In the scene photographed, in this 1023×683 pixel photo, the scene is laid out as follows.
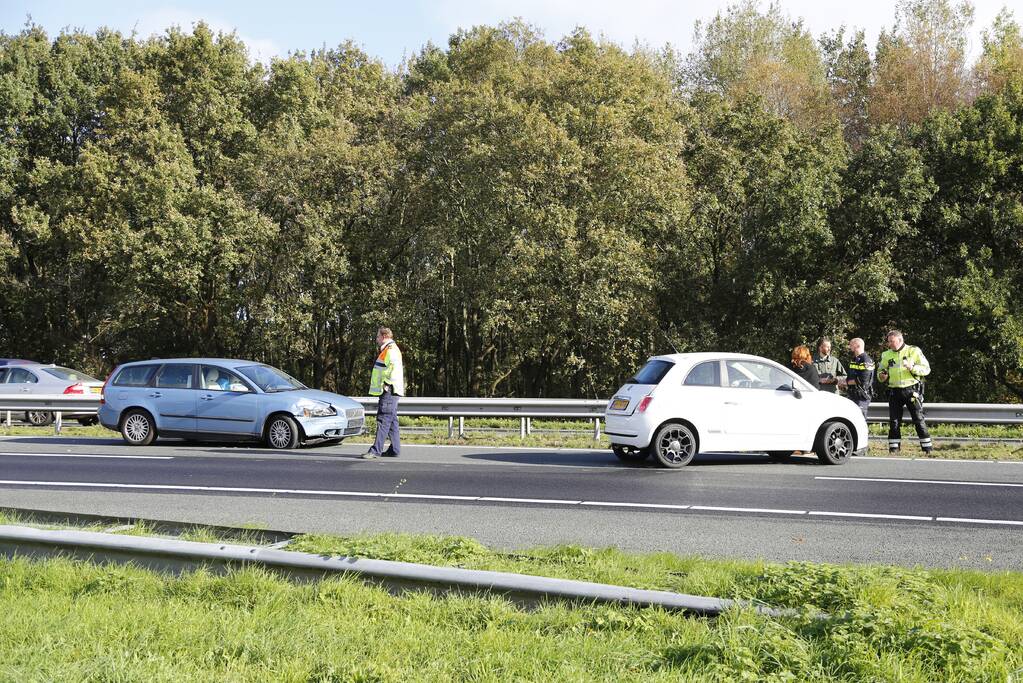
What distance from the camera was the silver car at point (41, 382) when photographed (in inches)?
1047

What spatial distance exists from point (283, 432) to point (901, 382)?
9.82 m

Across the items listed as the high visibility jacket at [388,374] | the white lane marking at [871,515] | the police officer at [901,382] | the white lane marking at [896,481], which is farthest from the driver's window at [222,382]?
the white lane marking at [871,515]

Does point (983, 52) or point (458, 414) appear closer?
point (458, 414)

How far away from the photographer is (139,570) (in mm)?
6070

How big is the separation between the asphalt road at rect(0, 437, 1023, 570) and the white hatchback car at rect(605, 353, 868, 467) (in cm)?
36

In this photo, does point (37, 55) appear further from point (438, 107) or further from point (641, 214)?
point (641, 214)

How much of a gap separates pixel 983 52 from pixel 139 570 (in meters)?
45.0

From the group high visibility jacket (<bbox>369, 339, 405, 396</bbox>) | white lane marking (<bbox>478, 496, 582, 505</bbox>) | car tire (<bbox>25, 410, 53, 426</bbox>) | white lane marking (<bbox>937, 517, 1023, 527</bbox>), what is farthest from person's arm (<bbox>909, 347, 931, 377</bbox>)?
car tire (<bbox>25, 410, 53, 426</bbox>)

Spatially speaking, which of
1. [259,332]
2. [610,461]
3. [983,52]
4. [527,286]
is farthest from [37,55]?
[983,52]

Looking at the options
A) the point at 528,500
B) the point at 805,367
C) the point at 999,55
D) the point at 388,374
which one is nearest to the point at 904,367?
the point at 805,367

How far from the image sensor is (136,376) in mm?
18391

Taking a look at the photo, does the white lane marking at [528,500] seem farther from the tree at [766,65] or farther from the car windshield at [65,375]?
the tree at [766,65]

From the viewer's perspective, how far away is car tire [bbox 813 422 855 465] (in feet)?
47.8

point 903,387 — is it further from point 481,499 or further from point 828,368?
point 481,499
